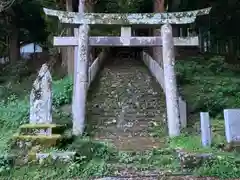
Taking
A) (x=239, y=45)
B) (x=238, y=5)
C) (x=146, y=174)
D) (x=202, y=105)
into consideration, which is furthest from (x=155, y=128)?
(x=239, y=45)

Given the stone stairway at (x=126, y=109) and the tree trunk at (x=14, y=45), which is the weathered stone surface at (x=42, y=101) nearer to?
the stone stairway at (x=126, y=109)

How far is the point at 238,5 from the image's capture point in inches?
861

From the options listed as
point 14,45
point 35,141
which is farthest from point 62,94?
point 14,45

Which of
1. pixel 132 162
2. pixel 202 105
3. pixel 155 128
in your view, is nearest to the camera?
pixel 132 162

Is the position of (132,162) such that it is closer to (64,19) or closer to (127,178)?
(127,178)

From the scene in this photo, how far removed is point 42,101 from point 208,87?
7909mm

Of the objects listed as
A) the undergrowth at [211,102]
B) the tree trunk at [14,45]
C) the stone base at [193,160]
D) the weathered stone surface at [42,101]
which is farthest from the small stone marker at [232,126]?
the tree trunk at [14,45]

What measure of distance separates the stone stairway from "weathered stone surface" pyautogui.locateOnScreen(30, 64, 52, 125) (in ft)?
6.85

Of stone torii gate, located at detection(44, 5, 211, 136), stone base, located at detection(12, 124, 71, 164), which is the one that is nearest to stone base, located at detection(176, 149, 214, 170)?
stone base, located at detection(12, 124, 71, 164)

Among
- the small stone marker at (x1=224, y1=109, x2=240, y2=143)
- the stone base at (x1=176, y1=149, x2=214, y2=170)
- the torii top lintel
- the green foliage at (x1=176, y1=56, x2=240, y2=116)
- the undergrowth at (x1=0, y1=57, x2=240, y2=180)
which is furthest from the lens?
the green foliage at (x1=176, y1=56, x2=240, y2=116)

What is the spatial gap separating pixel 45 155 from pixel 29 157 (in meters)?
0.36

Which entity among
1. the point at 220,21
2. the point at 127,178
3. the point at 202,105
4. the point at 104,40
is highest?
the point at 220,21

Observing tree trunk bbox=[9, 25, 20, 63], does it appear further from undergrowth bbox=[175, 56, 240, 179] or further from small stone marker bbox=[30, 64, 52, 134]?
small stone marker bbox=[30, 64, 52, 134]

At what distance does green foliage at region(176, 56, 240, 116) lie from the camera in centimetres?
1320
